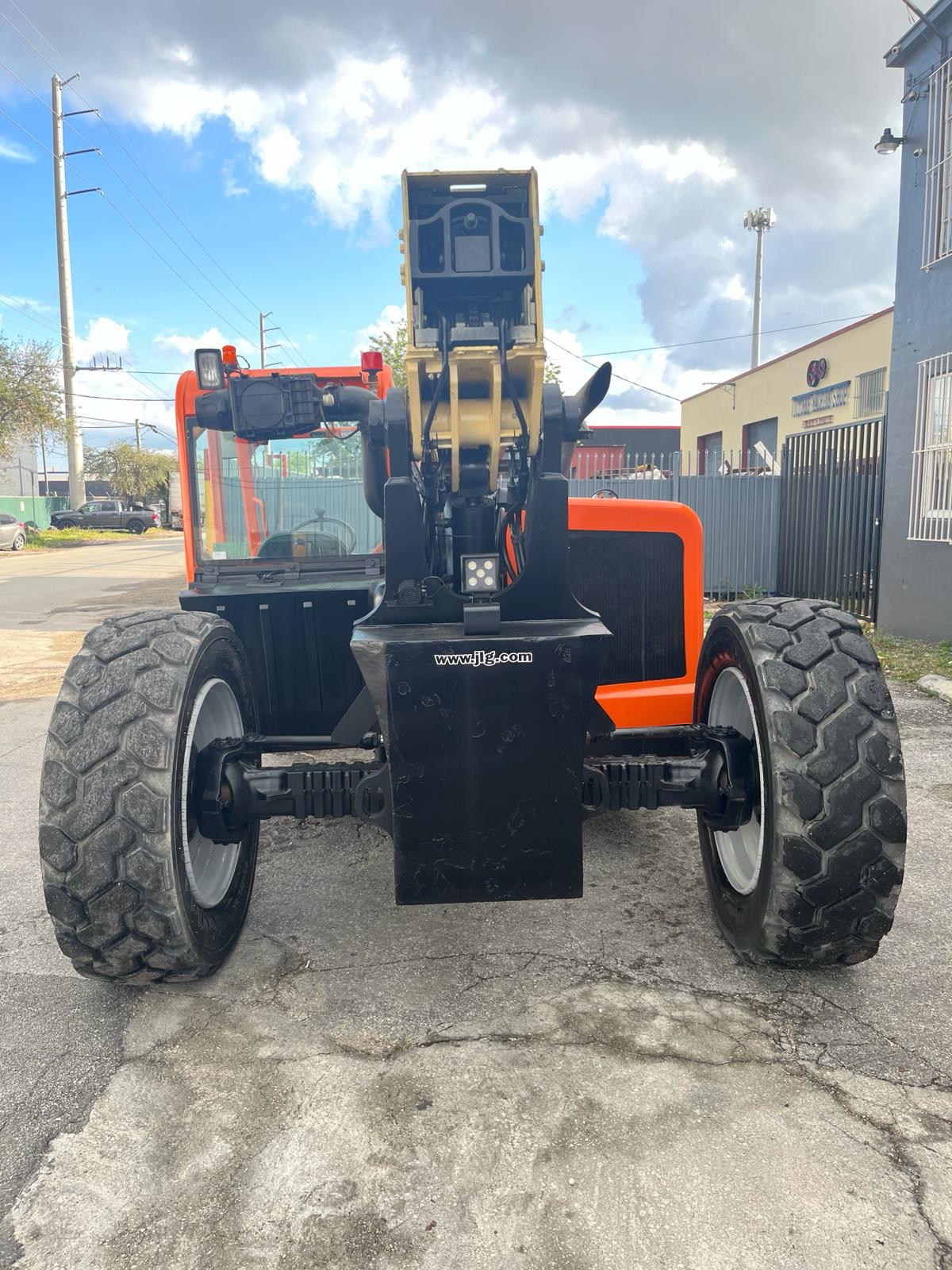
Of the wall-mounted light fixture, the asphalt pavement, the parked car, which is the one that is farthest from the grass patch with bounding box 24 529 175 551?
the wall-mounted light fixture

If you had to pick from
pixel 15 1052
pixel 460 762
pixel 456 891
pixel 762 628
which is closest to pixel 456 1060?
pixel 456 891

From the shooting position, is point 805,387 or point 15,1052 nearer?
point 15,1052

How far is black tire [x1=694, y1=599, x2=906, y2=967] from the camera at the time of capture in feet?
8.57

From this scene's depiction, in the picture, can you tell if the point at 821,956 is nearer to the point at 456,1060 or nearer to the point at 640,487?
the point at 456,1060

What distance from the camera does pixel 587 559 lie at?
156 inches

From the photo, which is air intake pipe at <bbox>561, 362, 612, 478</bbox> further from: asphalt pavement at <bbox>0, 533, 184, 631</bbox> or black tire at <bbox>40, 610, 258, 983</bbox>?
asphalt pavement at <bbox>0, 533, 184, 631</bbox>

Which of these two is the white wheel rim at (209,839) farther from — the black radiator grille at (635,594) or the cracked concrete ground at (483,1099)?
the black radiator grille at (635,594)

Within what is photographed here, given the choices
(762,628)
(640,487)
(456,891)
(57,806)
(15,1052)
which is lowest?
(15,1052)

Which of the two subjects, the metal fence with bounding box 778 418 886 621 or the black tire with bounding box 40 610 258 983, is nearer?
the black tire with bounding box 40 610 258 983

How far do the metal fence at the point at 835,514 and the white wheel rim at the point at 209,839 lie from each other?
9828 mm

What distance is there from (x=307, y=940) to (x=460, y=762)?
1325mm

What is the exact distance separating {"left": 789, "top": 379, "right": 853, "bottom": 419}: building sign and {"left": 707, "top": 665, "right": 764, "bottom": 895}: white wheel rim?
2515 cm

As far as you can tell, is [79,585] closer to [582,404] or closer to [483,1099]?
[582,404]

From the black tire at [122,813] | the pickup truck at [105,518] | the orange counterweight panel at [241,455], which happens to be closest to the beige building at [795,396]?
the orange counterweight panel at [241,455]
